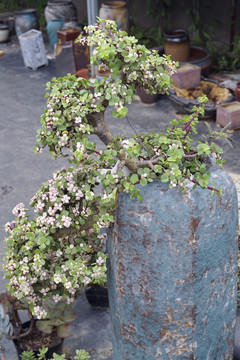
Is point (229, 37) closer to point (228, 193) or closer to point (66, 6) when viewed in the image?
point (66, 6)

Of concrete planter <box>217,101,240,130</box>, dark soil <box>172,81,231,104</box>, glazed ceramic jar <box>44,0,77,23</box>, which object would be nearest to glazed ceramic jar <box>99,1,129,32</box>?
glazed ceramic jar <box>44,0,77,23</box>

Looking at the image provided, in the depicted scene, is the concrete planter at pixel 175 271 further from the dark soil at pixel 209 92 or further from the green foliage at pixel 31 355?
the dark soil at pixel 209 92

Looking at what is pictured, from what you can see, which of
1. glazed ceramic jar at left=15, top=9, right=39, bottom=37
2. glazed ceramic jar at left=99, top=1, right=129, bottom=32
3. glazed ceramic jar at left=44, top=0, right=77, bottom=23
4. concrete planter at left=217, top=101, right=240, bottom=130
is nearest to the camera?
concrete planter at left=217, top=101, right=240, bottom=130

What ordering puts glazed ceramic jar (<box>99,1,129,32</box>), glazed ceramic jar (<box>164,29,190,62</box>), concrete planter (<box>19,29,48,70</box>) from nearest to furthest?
glazed ceramic jar (<box>164,29,190,62</box>)
glazed ceramic jar (<box>99,1,129,32</box>)
concrete planter (<box>19,29,48,70</box>)

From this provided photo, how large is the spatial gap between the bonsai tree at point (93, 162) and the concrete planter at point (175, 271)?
0.08 m

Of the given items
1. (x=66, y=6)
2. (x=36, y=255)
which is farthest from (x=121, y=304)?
(x=66, y=6)

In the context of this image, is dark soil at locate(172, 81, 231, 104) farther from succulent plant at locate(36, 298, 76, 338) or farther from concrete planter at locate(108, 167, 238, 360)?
concrete planter at locate(108, 167, 238, 360)

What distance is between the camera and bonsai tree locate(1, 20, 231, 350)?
233cm

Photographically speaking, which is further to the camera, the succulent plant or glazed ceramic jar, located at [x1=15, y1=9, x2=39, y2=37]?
glazed ceramic jar, located at [x1=15, y1=9, x2=39, y2=37]

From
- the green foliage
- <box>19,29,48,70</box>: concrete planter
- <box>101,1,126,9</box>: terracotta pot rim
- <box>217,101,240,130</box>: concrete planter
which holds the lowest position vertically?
the green foliage

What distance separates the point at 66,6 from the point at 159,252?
9.03 m

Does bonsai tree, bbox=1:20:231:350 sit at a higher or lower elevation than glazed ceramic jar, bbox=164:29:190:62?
higher

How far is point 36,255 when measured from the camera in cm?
275

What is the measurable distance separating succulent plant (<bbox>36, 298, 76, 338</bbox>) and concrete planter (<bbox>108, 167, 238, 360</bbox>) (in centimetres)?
61
